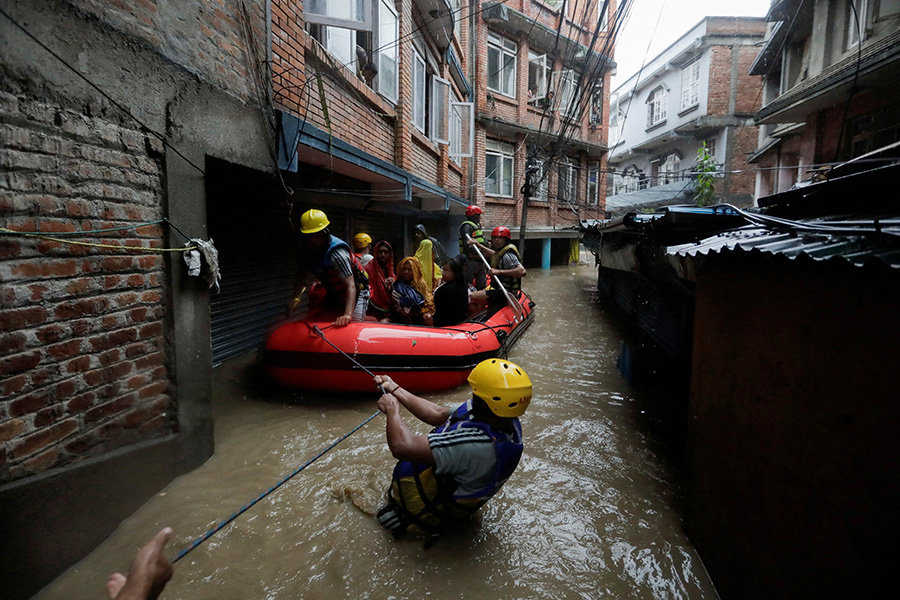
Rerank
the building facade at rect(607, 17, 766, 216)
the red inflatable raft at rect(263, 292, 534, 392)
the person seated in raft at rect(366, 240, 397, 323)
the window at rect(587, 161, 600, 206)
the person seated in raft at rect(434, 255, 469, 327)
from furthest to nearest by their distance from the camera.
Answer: the window at rect(587, 161, 600, 206) → the building facade at rect(607, 17, 766, 216) → the person seated in raft at rect(366, 240, 397, 323) → the person seated in raft at rect(434, 255, 469, 327) → the red inflatable raft at rect(263, 292, 534, 392)

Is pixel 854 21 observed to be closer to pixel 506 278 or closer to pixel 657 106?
pixel 506 278

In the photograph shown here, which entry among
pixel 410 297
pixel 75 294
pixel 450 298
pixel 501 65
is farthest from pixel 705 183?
pixel 75 294

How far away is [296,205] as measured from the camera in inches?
232

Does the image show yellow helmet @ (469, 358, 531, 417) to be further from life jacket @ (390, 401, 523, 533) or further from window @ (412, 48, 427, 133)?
window @ (412, 48, 427, 133)

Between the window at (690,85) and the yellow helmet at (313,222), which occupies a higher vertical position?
the window at (690,85)

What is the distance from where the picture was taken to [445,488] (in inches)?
91.0

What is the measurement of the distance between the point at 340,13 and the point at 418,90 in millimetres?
3889

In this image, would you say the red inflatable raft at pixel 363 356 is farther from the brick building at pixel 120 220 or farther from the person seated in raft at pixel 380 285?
the person seated in raft at pixel 380 285

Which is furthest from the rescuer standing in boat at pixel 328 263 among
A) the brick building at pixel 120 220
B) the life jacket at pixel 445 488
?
the life jacket at pixel 445 488

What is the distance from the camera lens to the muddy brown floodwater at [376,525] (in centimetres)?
220

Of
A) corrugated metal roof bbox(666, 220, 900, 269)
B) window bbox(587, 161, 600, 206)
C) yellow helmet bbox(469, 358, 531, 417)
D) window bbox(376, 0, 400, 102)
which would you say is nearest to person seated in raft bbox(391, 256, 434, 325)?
window bbox(376, 0, 400, 102)

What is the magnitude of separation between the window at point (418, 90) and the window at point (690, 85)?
17.4 metres

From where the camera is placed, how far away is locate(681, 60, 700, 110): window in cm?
2028

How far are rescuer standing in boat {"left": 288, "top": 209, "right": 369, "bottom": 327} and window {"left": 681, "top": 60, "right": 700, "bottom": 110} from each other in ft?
72.9
